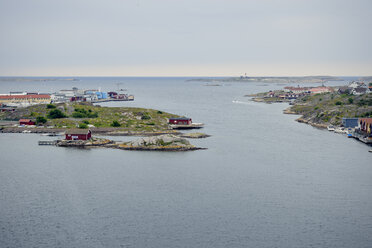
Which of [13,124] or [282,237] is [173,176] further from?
[13,124]

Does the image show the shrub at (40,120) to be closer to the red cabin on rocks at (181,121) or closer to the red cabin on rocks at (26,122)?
the red cabin on rocks at (26,122)

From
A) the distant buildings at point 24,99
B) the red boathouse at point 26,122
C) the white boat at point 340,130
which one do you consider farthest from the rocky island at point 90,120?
the white boat at point 340,130

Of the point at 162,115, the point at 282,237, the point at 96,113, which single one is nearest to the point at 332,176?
the point at 282,237

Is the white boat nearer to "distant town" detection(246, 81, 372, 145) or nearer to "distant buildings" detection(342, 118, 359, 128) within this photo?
"distant town" detection(246, 81, 372, 145)

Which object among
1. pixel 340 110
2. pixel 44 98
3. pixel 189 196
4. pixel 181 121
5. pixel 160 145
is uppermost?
pixel 44 98

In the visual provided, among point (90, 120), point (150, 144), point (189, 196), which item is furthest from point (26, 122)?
point (189, 196)

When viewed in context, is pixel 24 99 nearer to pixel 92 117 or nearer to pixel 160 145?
pixel 92 117
